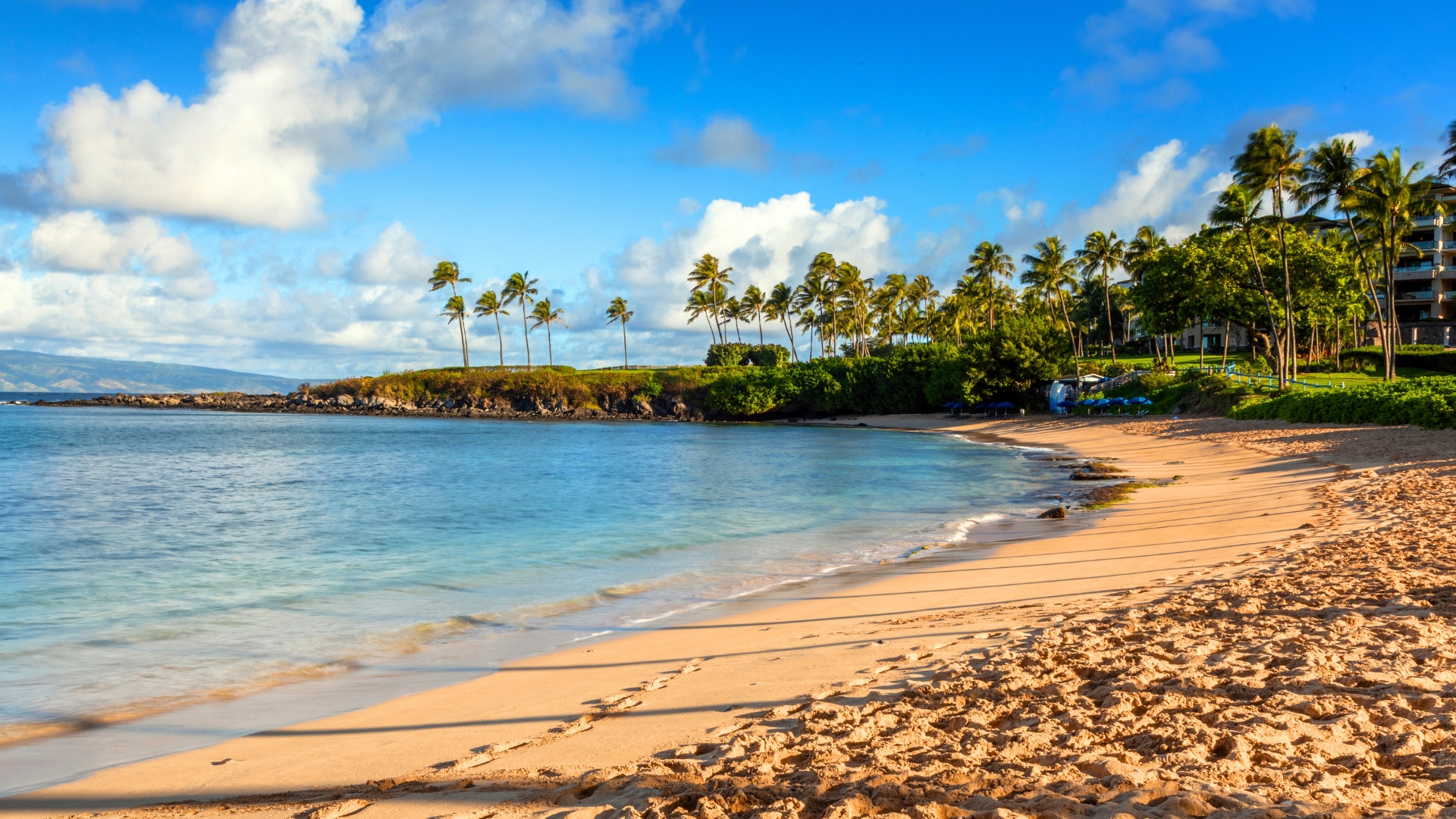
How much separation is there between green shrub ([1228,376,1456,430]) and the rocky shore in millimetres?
60422

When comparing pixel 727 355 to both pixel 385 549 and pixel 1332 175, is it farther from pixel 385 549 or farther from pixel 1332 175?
pixel 385 549

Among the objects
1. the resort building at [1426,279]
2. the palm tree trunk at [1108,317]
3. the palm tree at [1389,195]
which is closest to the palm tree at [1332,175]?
the palm tree at [1389,195]

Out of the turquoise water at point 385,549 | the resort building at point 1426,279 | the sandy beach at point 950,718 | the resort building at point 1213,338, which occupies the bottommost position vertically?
the turquoise water at point 385,549

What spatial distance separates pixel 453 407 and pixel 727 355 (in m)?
34.9

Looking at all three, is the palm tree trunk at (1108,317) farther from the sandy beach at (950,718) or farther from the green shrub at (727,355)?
the sandy beach at (950,718)

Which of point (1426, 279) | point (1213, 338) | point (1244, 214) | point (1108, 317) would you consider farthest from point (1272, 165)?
Answer: point (1213, 338)

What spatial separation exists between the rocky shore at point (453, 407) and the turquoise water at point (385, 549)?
5222 cm

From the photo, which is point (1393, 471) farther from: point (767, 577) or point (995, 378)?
point (995, 378)

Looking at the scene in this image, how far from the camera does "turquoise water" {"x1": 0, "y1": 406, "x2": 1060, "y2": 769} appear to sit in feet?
30.5

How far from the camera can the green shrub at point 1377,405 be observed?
82.5 feet

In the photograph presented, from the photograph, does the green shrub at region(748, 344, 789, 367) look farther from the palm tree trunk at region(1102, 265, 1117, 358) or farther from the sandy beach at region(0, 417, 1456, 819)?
the sandy beach at region(0, 417, 1456, 819)

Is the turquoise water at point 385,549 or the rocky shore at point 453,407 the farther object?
the rocky shore at point 453,407

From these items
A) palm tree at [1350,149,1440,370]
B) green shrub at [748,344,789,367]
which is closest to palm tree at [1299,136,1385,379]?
palm tree at [1350,149,1440,370]

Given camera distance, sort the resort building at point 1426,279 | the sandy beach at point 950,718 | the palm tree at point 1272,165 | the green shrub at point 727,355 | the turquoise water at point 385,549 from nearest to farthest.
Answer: the sandy beach at point 950,718
the turquoise water at point 385,549
the palm tree at point 1272,165
the resort building at point 1426,279
the green shrub at point 727,355
